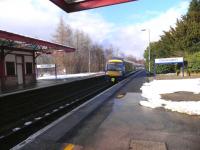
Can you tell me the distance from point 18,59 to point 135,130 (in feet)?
87.2

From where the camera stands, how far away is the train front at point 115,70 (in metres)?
36.2

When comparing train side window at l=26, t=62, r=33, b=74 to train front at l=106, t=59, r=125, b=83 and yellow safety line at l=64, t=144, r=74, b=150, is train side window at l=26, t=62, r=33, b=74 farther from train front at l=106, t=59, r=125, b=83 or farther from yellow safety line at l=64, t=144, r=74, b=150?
yellow safety line at l=64, t=144, r=74, b=150

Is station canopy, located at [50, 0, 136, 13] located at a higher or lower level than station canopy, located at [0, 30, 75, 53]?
lower

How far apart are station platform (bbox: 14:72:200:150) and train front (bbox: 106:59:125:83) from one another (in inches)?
1004

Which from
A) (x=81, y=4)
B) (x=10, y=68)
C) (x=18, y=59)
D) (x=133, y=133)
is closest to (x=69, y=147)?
(x=133, y=133)

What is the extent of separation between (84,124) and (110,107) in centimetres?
359

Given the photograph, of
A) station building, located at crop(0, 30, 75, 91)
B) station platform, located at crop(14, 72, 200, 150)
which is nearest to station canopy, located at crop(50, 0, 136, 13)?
station platform, located at crop(14, 72, 200, 150)

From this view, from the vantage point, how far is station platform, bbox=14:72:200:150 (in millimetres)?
6344

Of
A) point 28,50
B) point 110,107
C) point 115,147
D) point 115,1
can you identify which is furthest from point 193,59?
point 115,147

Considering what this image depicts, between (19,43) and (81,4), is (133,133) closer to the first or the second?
(81,4)

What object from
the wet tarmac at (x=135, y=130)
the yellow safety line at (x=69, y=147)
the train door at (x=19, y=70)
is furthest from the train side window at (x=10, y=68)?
the yellow safety line at (x=69, y=147)

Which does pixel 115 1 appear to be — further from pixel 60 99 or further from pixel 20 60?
pixel 20 60

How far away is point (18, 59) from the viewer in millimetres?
32000

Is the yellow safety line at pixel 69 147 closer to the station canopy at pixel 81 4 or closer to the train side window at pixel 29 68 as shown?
the station canopy at pixel 81 4
